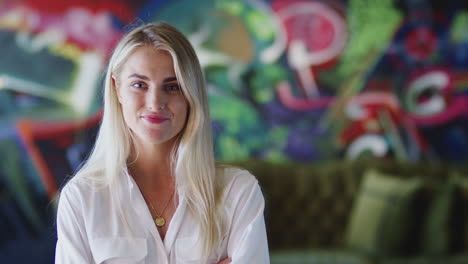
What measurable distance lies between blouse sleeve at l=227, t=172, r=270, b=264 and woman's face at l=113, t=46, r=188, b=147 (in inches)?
10.4

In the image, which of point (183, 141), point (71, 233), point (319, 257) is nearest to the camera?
point (71, 233)

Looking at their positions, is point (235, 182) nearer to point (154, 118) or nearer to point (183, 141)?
point (183, 141)

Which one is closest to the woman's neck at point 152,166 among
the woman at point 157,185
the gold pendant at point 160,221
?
the woman at point 157,185

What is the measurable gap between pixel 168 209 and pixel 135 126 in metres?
0.24

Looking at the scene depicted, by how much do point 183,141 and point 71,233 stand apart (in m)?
0.38

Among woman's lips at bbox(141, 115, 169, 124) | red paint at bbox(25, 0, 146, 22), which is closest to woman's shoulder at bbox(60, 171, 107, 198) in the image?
woman's lips at bbox(141, 115, 169, 124)

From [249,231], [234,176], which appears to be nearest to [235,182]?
[234,176]

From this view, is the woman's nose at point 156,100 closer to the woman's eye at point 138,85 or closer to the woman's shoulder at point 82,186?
the woman's eye at point 138,85

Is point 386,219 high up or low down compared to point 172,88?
down

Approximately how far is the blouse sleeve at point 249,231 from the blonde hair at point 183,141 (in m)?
0.04

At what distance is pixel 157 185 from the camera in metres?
1.92

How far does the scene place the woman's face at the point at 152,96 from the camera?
1.79 m

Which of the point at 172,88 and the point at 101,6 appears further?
the point at 101,6

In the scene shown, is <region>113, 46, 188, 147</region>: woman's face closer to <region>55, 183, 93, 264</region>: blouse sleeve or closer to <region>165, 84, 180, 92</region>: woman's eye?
<region>165, 84, 180, 92</region>: woman's eye
